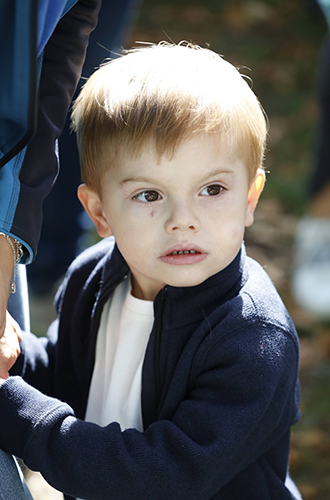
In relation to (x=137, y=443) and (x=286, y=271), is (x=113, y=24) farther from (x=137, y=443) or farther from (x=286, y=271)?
(x=137, y=443)

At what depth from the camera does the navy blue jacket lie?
1051mm

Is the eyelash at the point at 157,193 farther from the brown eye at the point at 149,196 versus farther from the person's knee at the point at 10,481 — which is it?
the person's knee at the point at 10,481

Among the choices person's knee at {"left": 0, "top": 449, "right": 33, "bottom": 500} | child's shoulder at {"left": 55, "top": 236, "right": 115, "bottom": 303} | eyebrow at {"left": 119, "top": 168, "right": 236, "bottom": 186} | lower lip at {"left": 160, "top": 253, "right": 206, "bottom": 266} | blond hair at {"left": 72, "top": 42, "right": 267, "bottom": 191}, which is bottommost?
person's knee at {"left": 0, "top": 449, "right": 33, "bottom": 500}

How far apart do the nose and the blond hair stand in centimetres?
10

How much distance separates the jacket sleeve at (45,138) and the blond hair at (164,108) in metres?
0.08

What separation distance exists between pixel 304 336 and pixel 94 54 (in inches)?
54.0

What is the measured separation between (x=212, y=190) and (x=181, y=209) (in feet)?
0.28

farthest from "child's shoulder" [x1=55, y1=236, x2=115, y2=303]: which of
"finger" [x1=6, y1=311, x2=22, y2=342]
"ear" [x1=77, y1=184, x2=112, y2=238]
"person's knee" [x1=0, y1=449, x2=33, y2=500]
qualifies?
"person's knee" [x1=0, y1=449, x2=33, y2=500]

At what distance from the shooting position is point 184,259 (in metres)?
1.15

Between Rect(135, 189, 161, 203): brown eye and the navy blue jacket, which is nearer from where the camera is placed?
the navy blue jacket

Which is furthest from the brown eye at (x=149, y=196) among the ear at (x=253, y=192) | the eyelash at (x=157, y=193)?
the ear at (x=253, y=192)

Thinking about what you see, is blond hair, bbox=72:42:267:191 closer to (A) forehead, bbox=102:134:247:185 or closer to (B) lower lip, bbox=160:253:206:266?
(A) forehead, bbox=102:134:247:185

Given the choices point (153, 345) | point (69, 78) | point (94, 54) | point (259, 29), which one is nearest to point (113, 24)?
point (94, 54)

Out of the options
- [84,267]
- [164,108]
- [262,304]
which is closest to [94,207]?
[84,267]
